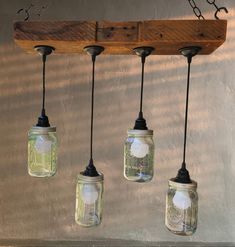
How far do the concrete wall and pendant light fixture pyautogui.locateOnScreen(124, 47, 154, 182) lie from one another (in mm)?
920

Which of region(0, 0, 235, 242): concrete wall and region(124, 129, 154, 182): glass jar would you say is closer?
region(124, 129, 154, 182): glass jar

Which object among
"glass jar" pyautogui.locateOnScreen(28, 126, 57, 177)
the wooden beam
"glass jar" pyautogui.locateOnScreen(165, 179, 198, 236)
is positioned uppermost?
the wooden beam

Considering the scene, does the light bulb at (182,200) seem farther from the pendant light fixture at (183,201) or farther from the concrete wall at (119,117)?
the concrete wall at (119,117)

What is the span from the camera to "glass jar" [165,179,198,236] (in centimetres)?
70

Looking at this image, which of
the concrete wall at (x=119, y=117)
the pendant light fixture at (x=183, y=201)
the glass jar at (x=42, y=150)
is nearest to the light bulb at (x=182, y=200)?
the pendant light fixture at (x=183, y=201)

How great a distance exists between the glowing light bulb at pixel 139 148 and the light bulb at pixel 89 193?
0.12 m

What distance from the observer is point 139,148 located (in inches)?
29.4

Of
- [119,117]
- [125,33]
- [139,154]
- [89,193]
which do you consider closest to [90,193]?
[89,193]

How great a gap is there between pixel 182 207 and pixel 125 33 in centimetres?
39

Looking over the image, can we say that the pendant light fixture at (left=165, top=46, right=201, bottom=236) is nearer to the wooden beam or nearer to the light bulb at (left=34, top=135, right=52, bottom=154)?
the wooden beam

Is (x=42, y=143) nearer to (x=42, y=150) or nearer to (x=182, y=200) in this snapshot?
(x=42, y=150)

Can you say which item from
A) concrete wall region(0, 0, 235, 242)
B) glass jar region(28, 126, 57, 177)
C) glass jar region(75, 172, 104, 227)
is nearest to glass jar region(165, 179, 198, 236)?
glass jar region(75, 172, 104, 227)

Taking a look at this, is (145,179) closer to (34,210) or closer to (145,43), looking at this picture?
(145,43)

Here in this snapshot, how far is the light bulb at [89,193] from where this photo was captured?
73 centimetres
